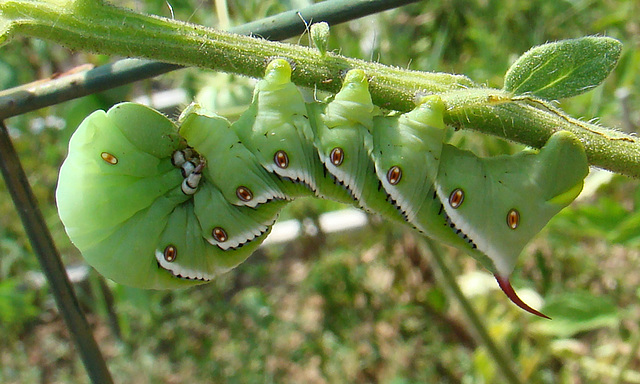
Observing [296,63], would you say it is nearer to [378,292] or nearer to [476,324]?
[476,324]

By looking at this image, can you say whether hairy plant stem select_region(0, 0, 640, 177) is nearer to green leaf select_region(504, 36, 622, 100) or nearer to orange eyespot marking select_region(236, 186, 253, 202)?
green leaf select_region(504, 36, 622, 100)

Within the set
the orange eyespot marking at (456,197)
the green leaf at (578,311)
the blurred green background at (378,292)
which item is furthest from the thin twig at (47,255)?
the green leaf at (578,311)

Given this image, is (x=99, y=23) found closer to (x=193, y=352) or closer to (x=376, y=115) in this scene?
(x=376, y=115)

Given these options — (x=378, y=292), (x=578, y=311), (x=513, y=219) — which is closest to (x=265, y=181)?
(x=513, y=219)

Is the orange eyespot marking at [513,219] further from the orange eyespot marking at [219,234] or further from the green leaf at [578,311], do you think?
the green leaf at [578,311]

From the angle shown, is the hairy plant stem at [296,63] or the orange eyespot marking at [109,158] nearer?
the hairy plant stem at [296,63]
